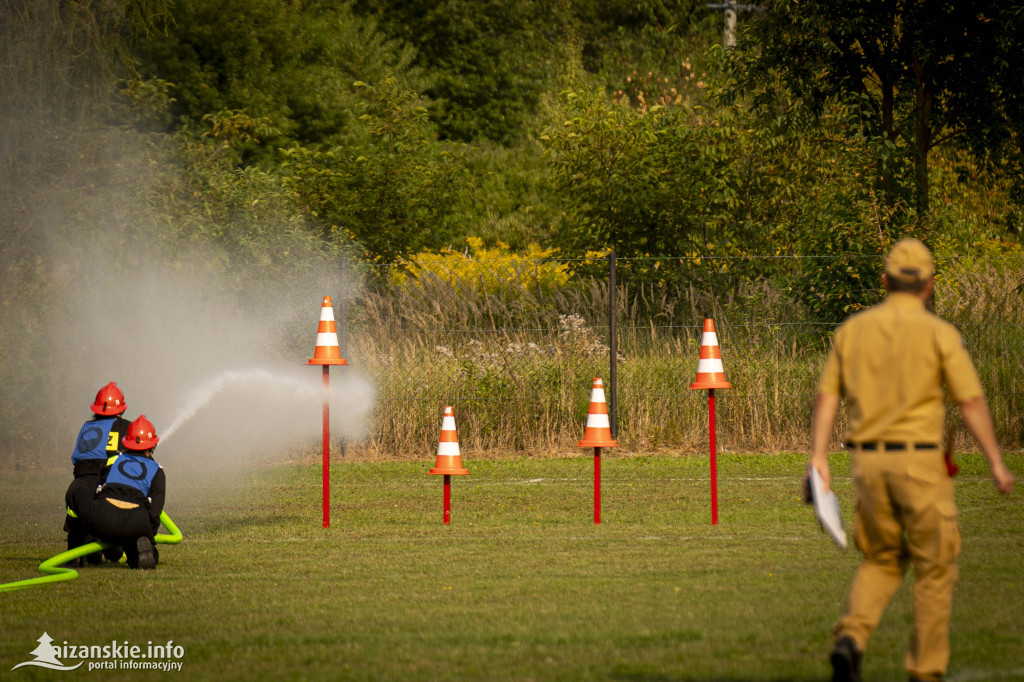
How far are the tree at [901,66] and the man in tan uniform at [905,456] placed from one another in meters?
14.4

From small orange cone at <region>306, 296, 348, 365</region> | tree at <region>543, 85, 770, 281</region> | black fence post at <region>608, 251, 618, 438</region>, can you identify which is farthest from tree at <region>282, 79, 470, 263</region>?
small orange cone at <region>306, 296, 348, 365</region>

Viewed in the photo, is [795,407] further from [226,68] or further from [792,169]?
[226,68]

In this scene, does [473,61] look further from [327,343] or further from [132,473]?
[132,473]

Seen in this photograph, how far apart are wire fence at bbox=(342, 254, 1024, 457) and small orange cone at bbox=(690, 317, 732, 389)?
601cm

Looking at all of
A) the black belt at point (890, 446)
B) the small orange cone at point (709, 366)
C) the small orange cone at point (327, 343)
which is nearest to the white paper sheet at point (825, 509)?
the black belt at point (890, 446)

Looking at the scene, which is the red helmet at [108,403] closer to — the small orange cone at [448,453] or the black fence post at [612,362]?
the small orange cone at [448,453]

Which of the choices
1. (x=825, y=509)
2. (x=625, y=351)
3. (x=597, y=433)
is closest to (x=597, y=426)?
(x=597, y=433)

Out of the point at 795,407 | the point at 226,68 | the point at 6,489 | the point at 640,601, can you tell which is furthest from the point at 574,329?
the point at 226,68

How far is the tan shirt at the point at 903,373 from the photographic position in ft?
17.3

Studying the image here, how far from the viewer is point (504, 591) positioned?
25.4 ft

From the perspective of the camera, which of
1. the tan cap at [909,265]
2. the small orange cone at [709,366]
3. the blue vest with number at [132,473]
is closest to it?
the tan cap at [909,265]

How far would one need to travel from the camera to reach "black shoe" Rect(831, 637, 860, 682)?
506 cm

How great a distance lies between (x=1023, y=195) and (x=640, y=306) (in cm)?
645

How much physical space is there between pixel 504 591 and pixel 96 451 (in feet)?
11.1
